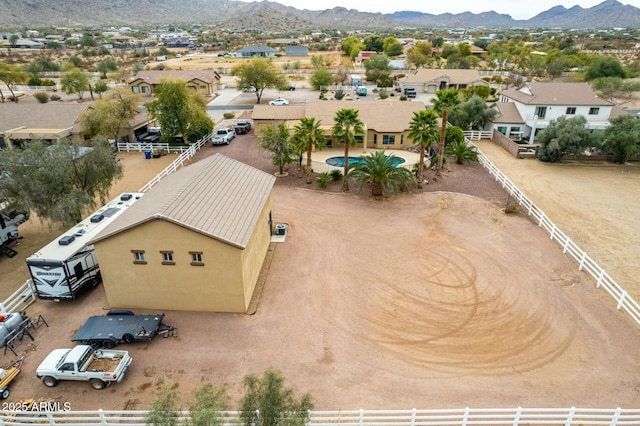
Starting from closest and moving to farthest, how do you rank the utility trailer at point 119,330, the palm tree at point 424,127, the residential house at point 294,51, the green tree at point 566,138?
1. the utility trailer at point 119,330
2. the palm tree at point 424,127
3. the green tree at point 566,138
4. the residential house at point 294,51

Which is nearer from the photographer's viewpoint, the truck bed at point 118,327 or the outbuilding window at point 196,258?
the truck bed at point 118,327

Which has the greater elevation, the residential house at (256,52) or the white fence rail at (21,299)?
the residential house at (256,52)

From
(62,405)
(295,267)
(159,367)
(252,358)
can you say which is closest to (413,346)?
(252,358)

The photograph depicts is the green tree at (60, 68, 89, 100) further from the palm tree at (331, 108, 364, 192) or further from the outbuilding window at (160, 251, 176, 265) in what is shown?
the outbuilding window at (160, 251, 176, 265)

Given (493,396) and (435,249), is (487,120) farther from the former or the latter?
(493,396)

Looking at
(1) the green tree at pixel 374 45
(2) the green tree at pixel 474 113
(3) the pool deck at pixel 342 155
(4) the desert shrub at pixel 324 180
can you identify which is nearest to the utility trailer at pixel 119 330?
(4) the desert shrub at pixel 324 180

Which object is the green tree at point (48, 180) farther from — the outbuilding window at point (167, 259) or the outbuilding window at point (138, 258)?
the outbuilding window at point (167, 259)

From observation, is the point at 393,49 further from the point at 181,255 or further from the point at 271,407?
the point at 271,407

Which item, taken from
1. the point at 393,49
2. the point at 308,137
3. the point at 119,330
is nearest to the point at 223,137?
the point at 308,137
